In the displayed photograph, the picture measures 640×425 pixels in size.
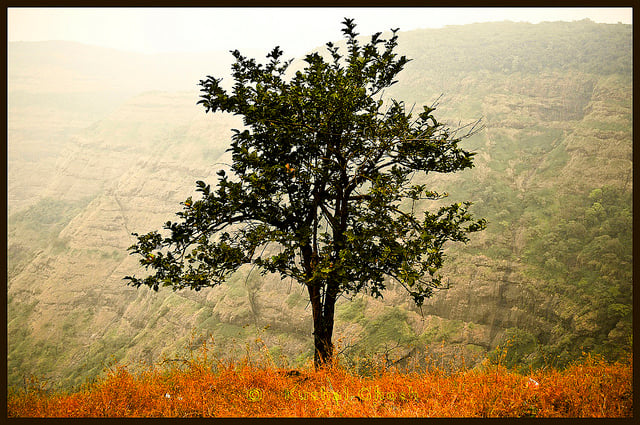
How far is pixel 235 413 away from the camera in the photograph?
6.27 meters

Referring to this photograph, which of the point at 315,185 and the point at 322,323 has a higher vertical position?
the point at 315,185

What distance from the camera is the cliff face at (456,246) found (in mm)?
25750

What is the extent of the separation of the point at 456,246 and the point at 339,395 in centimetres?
2867

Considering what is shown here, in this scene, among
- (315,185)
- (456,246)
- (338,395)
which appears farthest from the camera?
(456,246)

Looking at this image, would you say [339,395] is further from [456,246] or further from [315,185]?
[456,246]

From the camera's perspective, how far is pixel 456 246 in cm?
3219

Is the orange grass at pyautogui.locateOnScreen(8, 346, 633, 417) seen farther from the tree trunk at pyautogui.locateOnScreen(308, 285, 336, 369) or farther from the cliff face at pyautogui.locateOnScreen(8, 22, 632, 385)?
the tree trunk at pyautogui.locateOnScreen(308, 285, 336, 369)

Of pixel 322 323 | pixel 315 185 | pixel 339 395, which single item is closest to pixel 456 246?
pixel 322 323

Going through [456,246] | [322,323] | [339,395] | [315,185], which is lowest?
[456,246]

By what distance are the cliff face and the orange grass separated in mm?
993

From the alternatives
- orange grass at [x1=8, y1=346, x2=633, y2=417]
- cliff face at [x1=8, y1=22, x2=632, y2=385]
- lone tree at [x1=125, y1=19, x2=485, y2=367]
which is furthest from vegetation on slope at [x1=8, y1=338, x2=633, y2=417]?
lone tree at [x1=125, y1=19, x2=485, y2=367]

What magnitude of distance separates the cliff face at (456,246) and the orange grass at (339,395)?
99 centimetres

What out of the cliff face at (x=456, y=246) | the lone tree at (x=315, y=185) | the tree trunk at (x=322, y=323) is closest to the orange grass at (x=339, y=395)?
the cliff face at (x=456, y=246)

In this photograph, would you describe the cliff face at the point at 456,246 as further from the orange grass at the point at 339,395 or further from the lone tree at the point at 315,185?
the lone tree at the point at 315,185
